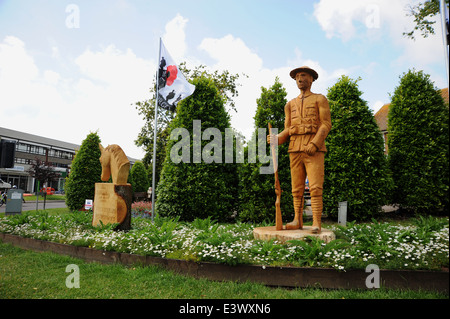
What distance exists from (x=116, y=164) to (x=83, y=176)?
6974 mm

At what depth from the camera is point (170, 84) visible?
8375mm

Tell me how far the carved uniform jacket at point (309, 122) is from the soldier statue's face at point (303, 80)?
0.63 feet

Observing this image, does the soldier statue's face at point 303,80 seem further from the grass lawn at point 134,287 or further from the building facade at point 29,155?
the building facade at point 29,155

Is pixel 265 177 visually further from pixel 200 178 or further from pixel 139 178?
pixel 139 178

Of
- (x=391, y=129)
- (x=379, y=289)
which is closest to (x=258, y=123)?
(x=391, y=129)

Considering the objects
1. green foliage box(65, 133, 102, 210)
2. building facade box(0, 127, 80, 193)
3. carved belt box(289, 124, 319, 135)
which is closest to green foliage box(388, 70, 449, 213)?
carved belt box(289, 124, 319, 135)

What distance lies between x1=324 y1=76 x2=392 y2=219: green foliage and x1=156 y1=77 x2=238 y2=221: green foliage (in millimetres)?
3105

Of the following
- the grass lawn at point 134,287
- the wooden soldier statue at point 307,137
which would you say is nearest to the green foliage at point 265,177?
the wooden soldier statue at point 307,137

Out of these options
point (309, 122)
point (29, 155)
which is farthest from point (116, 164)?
point (29, 155)

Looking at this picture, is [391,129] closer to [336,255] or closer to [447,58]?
[336,255]

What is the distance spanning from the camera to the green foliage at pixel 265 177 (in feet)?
25.7

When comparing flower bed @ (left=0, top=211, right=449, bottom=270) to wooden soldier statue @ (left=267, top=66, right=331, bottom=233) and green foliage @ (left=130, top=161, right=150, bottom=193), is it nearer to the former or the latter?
wooden soldier statue @ (left=267, top=66, right=331, bottom=233)

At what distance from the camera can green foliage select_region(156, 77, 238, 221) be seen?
8.14 meters
